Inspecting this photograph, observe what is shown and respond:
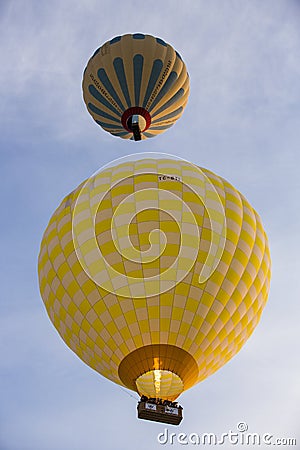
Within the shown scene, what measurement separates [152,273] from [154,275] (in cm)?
6

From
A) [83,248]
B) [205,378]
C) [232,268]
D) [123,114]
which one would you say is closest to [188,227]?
[232,268]

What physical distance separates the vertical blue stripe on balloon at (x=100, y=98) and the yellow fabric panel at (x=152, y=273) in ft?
12.6

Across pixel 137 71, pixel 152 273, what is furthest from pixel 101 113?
pixel 152 273

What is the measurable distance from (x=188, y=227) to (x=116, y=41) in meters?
7.00

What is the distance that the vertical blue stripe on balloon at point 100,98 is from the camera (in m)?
19.3

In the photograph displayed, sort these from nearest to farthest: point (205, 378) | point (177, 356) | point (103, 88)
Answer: point (177, 356) → point (205, 378) → point (103, 88)

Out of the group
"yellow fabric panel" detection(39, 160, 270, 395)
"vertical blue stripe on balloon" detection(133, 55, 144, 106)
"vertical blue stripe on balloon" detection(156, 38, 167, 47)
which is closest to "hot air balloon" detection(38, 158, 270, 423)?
"yellow fabric panel" detection(39, 160, 270, 395)

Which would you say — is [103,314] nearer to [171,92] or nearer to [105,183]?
[105,183]

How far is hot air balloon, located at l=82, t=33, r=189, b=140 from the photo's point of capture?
1888 centimetres

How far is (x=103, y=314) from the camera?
46.8 feet

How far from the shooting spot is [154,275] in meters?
14.2

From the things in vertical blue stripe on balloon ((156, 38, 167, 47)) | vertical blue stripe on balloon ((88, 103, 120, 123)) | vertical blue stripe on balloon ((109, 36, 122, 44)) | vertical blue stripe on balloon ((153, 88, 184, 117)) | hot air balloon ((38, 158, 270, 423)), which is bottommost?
hot air balloon ((38, 158, 270, 423))

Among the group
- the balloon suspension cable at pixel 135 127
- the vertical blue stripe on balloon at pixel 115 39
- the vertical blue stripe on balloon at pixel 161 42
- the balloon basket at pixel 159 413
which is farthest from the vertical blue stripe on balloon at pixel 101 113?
the balloon basket at pixel 159 413

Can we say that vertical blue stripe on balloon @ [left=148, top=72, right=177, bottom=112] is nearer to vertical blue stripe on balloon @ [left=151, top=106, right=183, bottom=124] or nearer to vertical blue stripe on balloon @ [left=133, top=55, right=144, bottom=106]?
vertical blue stripe on balloon @ [left=133, top=55, right=144, bottom=106]
